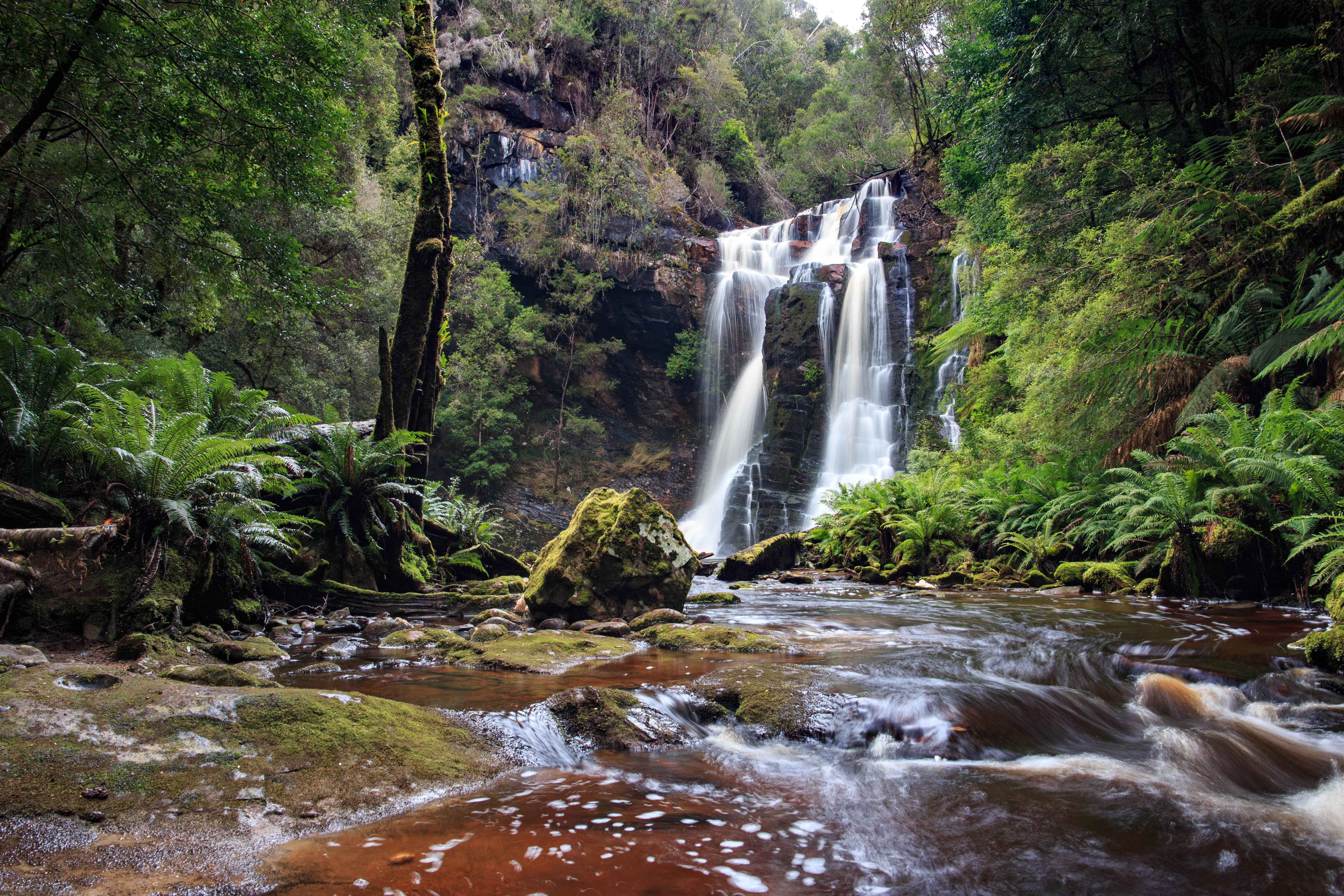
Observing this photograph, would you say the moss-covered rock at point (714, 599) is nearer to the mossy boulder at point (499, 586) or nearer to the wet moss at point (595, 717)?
the mossy boulder at point (499, 586)

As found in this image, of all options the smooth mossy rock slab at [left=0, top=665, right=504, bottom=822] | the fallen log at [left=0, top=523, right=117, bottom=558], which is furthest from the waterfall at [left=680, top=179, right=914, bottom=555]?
the smooth mossy rock slab at [left=0, top=665, right=504, bottom=822]

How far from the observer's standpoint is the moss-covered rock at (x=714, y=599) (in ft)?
31.0

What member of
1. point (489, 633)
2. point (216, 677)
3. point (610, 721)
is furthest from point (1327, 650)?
point (216, 677)

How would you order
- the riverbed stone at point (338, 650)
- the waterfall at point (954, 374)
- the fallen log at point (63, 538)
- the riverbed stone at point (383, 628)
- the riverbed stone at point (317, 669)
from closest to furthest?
the fallen log at point (63, 538) → the riverbed stone at point (317, 669) → the riverbed stone at point (338, 650) → the riverbed stone at point (383, 628) → the waterfall at point (954, 374)

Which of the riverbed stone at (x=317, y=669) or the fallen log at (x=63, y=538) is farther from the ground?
the fallen log at (x=63, y=538)

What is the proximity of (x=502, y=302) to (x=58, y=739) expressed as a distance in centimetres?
2423

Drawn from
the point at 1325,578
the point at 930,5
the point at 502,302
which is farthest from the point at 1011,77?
the point at 502,302

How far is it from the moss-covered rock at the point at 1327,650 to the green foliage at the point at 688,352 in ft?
77.1

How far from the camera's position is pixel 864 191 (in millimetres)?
27734

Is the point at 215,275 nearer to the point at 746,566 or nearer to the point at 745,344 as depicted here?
the point at 746,566

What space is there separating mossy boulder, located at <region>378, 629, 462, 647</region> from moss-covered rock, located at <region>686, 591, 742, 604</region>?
4.23 meters

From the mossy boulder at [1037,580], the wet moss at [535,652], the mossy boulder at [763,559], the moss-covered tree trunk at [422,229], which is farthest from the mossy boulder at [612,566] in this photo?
the mossy boulder at [1037,580]

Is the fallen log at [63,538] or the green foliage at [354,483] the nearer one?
the fallen log at [63,538]

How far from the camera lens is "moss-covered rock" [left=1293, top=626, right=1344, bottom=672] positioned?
14.3ft
